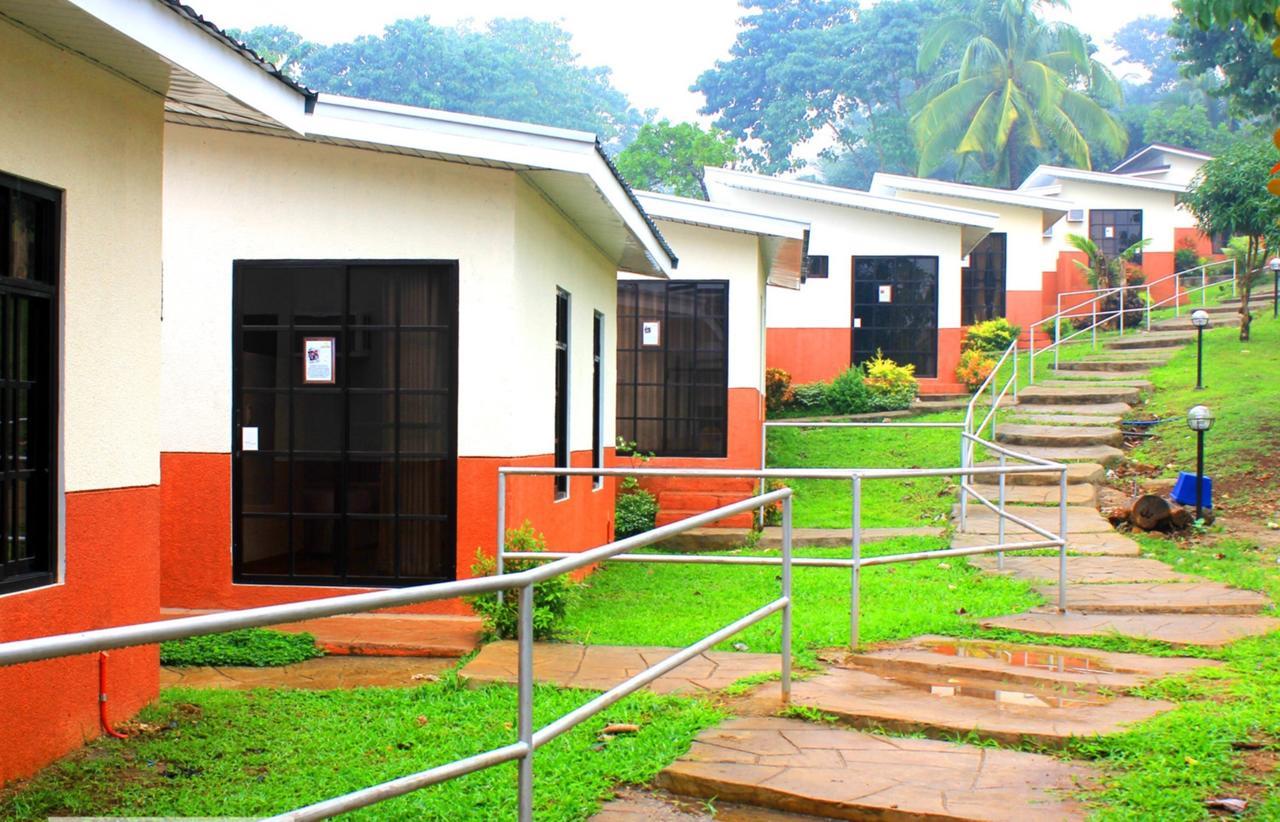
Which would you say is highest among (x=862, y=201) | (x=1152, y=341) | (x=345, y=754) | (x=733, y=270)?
(x=862, y=201)

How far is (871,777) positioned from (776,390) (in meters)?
17.3

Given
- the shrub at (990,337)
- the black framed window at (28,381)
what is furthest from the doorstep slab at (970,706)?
the shrub at (990,337)

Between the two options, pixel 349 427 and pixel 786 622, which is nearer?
pixel 786 622

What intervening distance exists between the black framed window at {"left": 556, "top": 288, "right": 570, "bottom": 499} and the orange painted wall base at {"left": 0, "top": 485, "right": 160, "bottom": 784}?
5.23 meters

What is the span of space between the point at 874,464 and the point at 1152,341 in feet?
31.5

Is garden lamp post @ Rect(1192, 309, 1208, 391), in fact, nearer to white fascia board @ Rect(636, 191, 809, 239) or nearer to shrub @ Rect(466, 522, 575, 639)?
white fascia board @ Rect(636, 191, 809, 239)

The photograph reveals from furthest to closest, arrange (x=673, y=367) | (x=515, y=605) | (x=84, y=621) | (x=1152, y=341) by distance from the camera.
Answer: (x=1152, y=341) < (x=673, y=367) < (x=515, y=605) < (x=84, y=621)

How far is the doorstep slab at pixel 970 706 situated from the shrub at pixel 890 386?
50.0 ft

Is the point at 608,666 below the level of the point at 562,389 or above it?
below

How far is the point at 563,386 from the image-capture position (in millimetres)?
11367

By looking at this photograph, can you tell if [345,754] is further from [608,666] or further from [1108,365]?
[1108,365]

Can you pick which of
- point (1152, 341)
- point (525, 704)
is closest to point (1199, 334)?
point (1152, 341)

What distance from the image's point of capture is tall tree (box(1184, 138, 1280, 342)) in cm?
2217

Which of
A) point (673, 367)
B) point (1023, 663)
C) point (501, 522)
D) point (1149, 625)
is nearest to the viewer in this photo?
point (1023, 663)
